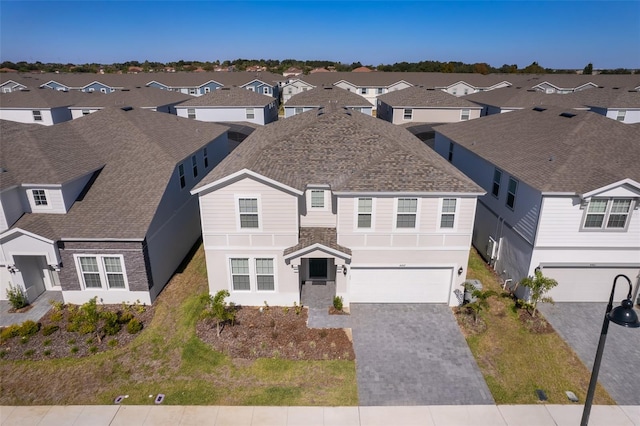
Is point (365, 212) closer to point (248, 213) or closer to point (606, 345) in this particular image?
point (248, 213)

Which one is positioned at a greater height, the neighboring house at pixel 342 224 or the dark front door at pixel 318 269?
the neighboring house at pixel 342 224

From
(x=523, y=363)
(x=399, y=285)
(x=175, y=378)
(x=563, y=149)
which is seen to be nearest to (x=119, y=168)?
(x=175, y=378)

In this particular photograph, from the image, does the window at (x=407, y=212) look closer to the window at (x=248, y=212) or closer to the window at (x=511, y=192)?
the window at (x=511, y=192)

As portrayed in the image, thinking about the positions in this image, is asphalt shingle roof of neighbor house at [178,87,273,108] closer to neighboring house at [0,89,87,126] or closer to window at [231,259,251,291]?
neighboring house at [0,89,87,126]

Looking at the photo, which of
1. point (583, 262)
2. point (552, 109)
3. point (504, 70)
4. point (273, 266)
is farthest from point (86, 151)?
point (504, 70)

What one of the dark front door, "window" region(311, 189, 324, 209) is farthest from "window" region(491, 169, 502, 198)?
the dark front door

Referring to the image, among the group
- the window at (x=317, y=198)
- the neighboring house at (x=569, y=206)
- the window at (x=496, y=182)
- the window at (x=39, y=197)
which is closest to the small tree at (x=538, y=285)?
the neighboring house at (x=569, y=206)

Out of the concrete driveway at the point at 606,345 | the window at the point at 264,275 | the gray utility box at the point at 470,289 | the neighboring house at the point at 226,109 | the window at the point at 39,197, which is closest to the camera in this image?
the concrete driveway at the point at 606,345
